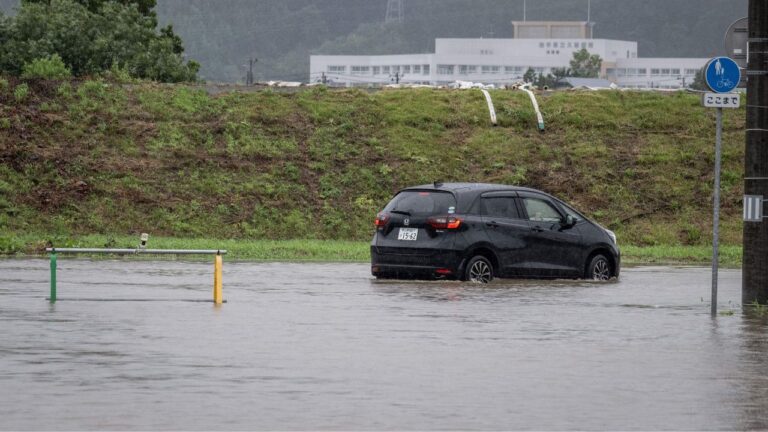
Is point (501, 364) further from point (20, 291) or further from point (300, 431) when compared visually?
point (20, 291)

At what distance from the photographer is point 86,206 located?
37.0 meters

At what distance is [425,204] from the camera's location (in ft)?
77.8

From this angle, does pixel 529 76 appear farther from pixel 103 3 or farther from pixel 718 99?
pixel 718 99

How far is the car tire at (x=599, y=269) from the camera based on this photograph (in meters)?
25.3

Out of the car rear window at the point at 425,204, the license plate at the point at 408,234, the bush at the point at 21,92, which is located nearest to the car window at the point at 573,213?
the car rear window at the point at 425,204

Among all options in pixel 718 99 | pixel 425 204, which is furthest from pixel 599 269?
pixel 718 99

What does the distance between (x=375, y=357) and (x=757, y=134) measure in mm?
7363

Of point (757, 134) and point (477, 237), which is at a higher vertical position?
point (757, 134)

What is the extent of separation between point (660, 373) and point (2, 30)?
140 feet

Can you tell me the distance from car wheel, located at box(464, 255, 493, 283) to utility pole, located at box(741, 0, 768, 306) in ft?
16.7

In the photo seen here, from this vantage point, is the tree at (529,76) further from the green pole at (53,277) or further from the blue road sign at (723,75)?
the green pole at (53,277)

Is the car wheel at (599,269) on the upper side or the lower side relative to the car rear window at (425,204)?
lower

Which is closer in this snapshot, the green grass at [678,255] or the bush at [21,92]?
the green grass at [678,255]

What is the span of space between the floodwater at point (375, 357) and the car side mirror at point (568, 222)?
1.35 m
